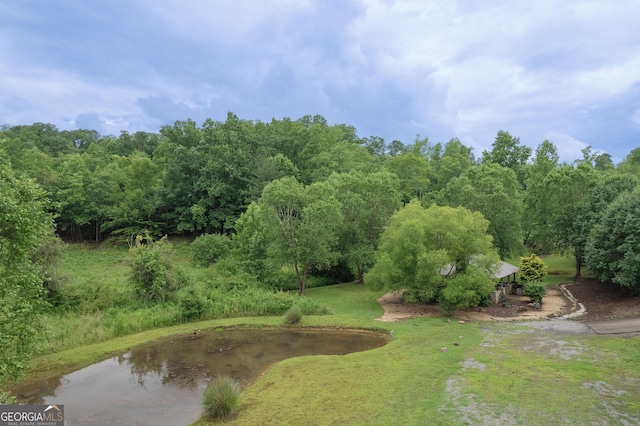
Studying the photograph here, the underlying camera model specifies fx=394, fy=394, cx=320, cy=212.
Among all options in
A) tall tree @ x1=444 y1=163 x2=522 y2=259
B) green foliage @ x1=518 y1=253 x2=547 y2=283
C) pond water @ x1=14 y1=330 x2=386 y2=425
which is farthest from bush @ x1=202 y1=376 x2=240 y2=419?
tall tree @ x1=444 y1=163 x2=522 y2=259

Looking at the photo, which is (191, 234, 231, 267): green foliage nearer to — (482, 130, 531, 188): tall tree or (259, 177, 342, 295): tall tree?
(259, 177, 342, 295): tall tree

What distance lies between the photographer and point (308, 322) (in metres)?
20.7

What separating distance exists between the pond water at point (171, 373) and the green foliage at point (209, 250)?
15793 mm

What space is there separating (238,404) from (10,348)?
583 cm

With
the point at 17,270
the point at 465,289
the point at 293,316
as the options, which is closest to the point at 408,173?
the point at 465,289

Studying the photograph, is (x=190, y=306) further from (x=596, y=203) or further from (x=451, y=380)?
(x=596, y=203)

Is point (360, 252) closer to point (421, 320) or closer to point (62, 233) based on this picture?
point (421, 320)

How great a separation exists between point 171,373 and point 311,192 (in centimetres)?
1512

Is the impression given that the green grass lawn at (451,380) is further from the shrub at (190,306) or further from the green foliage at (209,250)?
the green foliage at (209,250)

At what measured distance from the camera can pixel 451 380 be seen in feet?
39.7

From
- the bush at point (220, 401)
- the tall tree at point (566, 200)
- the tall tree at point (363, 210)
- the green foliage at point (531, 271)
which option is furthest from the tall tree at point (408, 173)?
the bush at point (220, 401)

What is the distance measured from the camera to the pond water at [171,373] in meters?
12.0

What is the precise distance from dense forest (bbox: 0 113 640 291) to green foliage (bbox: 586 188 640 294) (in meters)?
0.07

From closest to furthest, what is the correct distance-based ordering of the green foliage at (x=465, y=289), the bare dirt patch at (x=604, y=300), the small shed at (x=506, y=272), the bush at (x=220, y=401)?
the bush at (x=220, y=401)
the bare dirt patch at (x=604, y=300)
the green foliage at (x=465, y=289)
the small shed at (x=506, y=272)
